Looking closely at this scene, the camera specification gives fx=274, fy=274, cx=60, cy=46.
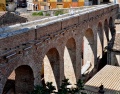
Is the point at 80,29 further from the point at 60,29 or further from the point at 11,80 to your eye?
the point at 11,80

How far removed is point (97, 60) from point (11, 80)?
33.5 ft

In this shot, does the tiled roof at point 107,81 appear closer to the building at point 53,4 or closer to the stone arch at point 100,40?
the stone arch at point 100,40

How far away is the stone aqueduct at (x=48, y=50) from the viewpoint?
1214 cm

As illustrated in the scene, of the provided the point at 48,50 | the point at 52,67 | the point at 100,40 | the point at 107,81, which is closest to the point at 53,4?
the point at 100,40

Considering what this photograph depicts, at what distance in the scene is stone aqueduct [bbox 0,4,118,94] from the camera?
39.8ft

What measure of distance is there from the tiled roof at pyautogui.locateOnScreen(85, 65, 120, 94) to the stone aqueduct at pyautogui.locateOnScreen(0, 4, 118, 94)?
2.27 meters

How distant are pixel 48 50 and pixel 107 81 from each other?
174 inches

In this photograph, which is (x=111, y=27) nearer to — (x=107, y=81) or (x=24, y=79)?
(x=107, y=81)

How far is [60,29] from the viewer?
17.1m

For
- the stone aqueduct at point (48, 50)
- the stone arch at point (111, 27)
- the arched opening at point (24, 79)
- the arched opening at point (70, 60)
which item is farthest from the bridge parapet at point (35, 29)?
the stone arch at point (111, 27)

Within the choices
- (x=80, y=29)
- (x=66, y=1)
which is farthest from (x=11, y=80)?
(x=66, y=1)

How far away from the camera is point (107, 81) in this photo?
56.2 feet

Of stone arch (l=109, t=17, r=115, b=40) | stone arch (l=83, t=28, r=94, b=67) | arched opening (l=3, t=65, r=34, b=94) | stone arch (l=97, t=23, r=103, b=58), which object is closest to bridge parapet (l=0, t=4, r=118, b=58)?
stone arch (l=83, t=28, r=94, b=67)

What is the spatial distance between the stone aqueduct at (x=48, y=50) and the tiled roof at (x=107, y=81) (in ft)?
7.45
